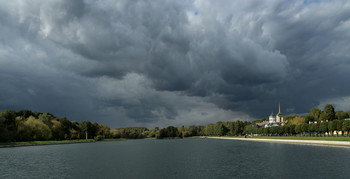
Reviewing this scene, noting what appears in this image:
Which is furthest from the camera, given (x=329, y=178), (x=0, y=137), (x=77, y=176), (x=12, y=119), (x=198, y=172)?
(x=12, y=119)

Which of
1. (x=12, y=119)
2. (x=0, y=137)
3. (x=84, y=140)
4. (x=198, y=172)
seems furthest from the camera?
(x=84, y=140)

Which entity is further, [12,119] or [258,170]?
[12,119]

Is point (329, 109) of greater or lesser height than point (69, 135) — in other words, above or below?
above

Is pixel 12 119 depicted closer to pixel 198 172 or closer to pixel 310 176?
pixel 198 172

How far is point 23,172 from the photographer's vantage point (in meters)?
42.4

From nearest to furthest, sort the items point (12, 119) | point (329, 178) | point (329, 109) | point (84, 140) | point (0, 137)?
point (329, 178) → point (0, 137) → point (12, 119) → point (329, 109) → point (84, 140)

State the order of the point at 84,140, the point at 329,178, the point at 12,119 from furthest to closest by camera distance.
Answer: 1. the point at 84,140
2. the point at 12,119
3. the point at 329,178

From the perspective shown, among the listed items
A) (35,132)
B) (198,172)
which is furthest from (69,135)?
(198,172)

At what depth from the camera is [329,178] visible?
33.6 metres

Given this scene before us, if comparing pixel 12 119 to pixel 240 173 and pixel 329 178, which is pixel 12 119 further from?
pixel 329 178

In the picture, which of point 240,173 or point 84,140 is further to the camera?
point 84,140

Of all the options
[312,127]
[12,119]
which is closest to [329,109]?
[312,127]

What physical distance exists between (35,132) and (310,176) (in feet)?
460

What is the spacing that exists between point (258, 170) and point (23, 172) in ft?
127
